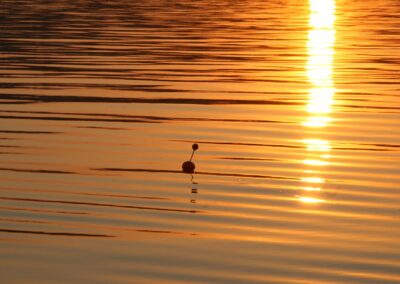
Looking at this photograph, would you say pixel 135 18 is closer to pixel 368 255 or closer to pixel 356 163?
pixel 356 163

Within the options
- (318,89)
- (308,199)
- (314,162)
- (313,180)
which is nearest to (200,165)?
(314,162)

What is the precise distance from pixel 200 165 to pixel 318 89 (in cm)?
870

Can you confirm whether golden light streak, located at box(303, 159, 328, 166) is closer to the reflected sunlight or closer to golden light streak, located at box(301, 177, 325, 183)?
the reflected sunlight

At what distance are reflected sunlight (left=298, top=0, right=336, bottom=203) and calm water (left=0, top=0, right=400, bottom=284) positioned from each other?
0.05m

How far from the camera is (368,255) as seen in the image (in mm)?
9750

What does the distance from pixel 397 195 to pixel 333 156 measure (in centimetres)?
251

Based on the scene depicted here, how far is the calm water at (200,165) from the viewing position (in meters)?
9.70

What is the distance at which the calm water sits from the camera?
9.70 m

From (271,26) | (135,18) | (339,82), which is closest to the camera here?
(339,82)

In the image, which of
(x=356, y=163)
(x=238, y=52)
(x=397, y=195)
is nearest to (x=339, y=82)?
(x=238, y=52)

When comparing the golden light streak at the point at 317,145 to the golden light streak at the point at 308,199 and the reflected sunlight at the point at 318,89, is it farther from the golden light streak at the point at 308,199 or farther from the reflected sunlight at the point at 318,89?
the golden light streak at the point at 308,199

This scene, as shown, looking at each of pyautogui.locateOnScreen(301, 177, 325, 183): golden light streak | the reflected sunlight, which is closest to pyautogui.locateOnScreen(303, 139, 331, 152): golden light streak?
the reflected sunlight

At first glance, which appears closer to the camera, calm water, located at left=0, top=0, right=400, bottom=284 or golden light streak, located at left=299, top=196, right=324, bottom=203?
calm water, located at left=0, top=0, right=400, bottom=284

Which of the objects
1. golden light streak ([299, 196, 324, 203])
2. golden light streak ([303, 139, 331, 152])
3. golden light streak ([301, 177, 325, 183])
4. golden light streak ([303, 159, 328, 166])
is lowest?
golden light streak ([299, 196, 324, 203])
